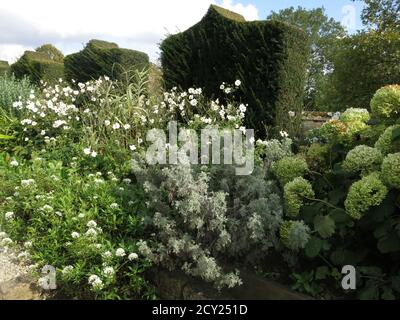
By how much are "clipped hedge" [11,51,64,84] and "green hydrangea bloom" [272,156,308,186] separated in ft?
31.7

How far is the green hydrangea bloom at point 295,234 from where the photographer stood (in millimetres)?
2799

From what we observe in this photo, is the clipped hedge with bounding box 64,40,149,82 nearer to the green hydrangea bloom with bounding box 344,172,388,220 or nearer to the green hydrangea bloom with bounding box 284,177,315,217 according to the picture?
the green hydrangea bloom with bounding box 284,177,315,217

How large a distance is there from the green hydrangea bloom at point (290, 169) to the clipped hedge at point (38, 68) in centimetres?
966

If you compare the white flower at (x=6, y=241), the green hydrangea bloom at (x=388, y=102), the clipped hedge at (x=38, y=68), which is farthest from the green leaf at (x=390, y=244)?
the clipped hedge at (x=38, y=68)

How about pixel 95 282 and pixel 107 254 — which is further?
pixel 107 254

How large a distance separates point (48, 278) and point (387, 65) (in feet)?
36.1

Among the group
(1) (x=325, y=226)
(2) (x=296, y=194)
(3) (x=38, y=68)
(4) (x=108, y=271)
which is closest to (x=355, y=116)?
(2) (x=296, y=194)

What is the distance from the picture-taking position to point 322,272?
2826 mm

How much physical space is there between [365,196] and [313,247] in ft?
1.53

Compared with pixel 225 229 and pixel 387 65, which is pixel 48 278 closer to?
pixel 225 229

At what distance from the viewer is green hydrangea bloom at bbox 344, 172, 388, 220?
8.59 feet

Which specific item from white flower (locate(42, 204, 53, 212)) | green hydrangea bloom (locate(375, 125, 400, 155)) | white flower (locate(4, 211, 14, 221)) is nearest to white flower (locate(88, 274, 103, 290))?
white flower (locate(42, 204, 53, 212))

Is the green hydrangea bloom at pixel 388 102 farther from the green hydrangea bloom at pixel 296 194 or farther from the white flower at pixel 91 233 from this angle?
the white flower at pixel 91 233

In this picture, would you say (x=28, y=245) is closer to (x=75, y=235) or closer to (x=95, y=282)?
(x=75, y=235)
